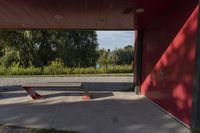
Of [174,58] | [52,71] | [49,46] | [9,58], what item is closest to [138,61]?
[174,58]

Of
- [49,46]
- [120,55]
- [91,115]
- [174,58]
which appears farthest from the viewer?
[120,55]

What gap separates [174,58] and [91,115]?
7.54 ft

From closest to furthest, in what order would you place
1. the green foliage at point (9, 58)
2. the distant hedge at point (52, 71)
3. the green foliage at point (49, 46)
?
the distant hedge at point (52, 71) < the green foliage at point (49, 46) < the green foliage at point (9, 58)

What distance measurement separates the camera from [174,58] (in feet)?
21.2

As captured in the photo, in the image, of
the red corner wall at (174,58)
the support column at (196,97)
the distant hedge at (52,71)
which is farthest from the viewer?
the distant hedge at (52,71)

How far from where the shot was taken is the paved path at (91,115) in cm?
561

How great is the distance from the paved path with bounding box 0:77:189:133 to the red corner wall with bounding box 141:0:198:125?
0.35m

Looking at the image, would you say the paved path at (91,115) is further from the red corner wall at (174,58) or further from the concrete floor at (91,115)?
the red corner wall at (174,58)

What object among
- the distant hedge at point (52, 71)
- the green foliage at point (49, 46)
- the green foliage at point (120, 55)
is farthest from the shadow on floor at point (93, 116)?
the green foliage at point (120, 55)

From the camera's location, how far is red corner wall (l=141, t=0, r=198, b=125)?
546 cm

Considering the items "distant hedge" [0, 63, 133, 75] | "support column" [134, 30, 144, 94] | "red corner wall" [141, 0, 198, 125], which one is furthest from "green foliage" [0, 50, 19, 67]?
"red corner wall" [141, 0, 198, 125]

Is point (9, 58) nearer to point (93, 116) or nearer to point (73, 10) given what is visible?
point (73, 10)

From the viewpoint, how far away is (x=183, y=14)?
5.89m

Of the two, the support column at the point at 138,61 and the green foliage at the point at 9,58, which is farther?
the green foliage at the point at 9,58
